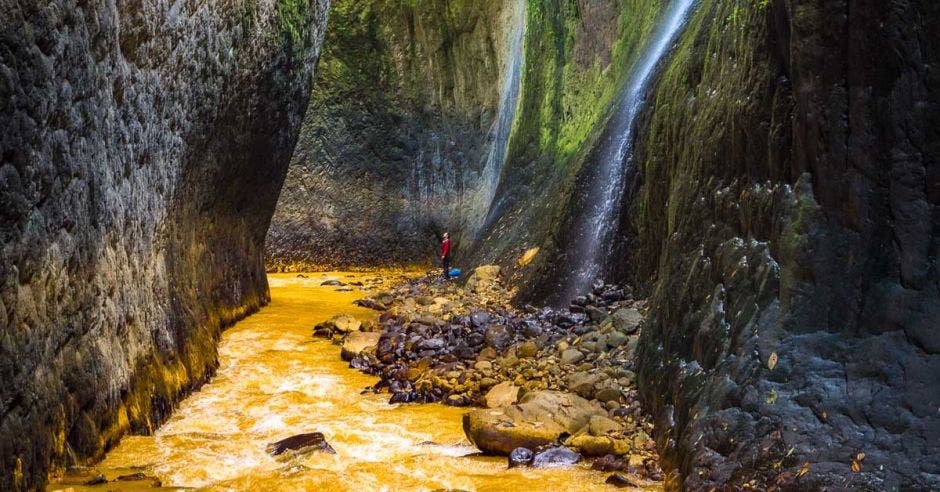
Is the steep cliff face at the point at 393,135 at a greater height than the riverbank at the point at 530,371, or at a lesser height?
greater

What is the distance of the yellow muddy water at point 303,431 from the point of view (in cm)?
552

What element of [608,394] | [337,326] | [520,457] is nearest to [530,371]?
[608,394]

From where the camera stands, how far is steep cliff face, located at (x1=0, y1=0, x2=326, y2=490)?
4.54m

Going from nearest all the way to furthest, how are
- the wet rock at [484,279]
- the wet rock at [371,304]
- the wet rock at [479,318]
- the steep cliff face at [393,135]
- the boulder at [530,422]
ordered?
the boulder at [530,422], the wet rock at [479,318], the wet rock at [484,279], the wet rock at [371,304], the steep cliff face at [393,135]

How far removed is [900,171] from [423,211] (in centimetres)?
1855

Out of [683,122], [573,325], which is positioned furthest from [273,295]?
[683,122]

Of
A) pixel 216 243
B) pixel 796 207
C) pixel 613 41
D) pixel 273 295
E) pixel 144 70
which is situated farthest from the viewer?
pixel 273 295

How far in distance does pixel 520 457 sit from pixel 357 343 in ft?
15.0

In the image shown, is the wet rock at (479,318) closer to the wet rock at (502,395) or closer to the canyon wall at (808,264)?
the wet rock at (502,395)

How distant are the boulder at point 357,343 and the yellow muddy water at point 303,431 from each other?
147 mm

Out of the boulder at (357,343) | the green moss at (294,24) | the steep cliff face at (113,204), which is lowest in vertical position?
the boulder at (357,343)

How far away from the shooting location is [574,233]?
10.8 m

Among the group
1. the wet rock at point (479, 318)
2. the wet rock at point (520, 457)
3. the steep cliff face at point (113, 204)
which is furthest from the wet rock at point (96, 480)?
the wet rock at point (479, 318)

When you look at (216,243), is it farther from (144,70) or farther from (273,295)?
(273,295)
